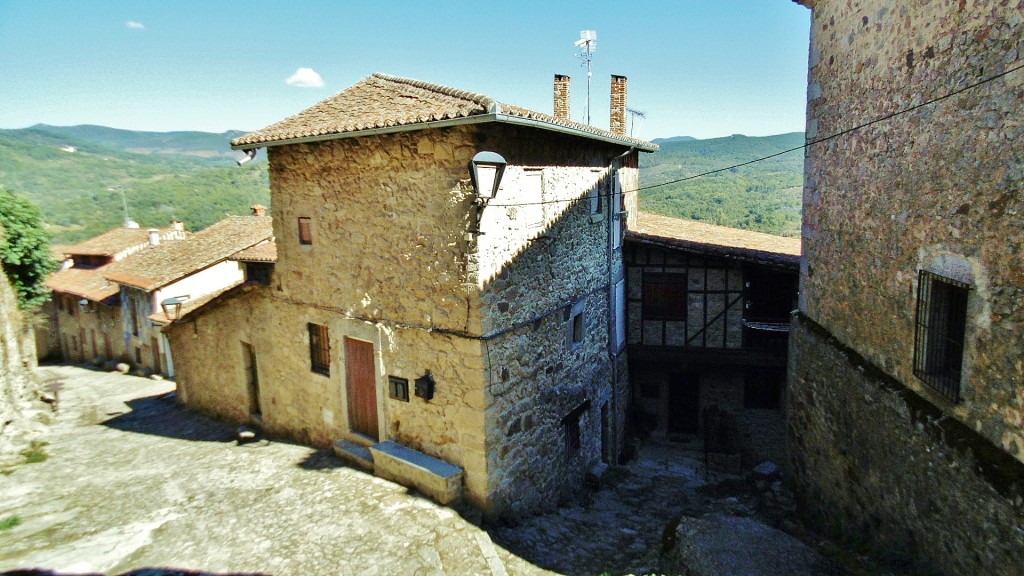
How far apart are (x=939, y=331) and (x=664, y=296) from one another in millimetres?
7492

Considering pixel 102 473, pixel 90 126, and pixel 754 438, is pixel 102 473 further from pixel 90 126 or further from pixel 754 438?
pixel 90 126

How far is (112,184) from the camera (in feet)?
244

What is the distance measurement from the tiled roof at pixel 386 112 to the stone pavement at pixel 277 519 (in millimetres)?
4868

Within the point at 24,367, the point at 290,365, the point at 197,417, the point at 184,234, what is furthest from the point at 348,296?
the point at 184,234

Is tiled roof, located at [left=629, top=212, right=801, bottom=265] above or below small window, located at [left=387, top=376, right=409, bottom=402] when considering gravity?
above

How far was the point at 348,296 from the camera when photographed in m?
8.67

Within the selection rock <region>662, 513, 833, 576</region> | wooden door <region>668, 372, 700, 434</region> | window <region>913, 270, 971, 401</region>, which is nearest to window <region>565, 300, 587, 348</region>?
rock <region>662, 513, 833, 576</region>

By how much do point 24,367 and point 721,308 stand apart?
1736cm

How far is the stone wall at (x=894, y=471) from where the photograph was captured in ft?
15.3

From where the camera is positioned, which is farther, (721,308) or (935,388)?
Answer: (721,308)

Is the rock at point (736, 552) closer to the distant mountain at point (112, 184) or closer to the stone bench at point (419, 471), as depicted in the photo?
the stone bench at point (419, 471)

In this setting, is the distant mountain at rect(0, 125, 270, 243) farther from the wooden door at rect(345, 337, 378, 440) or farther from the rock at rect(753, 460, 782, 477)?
the rock at rect(753, 460, 782, 477)

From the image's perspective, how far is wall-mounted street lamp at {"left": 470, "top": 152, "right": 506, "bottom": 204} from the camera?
6598mm

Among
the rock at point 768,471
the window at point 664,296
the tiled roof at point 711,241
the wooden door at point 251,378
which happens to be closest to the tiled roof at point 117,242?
the wooden door at point 251,378
